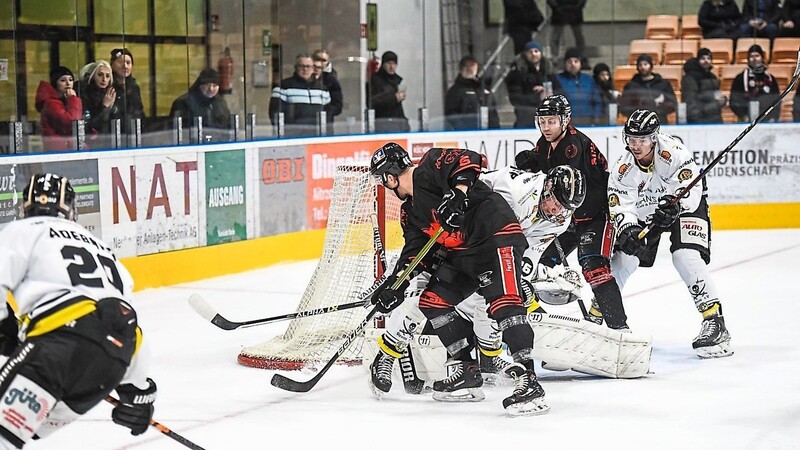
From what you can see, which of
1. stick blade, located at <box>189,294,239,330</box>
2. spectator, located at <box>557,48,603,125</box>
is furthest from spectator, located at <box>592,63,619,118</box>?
stick blade, located at <box>189,294,239,330</box>

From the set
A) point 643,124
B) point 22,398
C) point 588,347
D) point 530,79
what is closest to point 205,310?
point 588,347

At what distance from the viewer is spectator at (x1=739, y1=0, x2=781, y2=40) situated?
1132 cm

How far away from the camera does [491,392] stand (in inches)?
195

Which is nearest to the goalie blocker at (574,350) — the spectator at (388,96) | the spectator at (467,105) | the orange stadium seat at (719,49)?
the spectator at (388,96)

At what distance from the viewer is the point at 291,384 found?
488cm

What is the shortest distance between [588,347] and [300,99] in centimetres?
485

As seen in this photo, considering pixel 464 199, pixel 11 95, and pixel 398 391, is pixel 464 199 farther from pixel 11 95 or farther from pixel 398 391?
pixel 11 95

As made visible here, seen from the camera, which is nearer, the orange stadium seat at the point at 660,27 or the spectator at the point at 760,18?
the orange stadium seat at the point at 660,27

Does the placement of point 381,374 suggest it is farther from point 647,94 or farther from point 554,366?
point 647,94

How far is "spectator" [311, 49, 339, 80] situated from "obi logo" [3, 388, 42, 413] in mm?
6955

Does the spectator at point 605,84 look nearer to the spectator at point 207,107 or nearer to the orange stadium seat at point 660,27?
the orange stadium seat at point 660,27

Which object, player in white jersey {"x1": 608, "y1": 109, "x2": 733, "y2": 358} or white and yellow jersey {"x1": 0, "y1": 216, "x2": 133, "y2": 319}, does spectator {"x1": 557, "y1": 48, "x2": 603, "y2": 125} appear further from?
white and yellow jersey {"x1": 0, "y1": 216, "x2": 133, "y2": 319}

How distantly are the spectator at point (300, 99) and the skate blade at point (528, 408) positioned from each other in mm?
5023

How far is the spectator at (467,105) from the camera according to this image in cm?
1052
